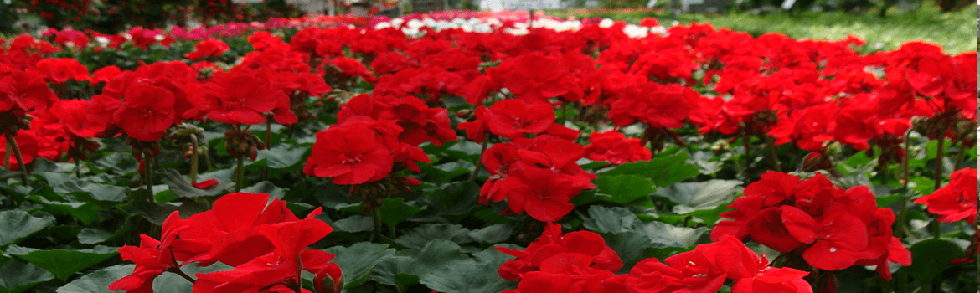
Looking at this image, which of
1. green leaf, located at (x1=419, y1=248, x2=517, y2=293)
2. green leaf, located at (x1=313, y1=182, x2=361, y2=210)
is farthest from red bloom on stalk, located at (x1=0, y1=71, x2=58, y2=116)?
green leaf, located at (x1=419, y1=248, x2=517, y2=293)

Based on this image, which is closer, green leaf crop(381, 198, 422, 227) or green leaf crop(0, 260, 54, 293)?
green leaf crop(0, 260, 54, 293)

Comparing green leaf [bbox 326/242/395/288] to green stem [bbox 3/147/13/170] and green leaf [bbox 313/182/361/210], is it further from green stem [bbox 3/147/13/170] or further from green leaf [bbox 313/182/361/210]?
green stem [bbox 3/147/13/170]

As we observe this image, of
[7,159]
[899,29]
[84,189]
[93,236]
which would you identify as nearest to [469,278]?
[93,236]

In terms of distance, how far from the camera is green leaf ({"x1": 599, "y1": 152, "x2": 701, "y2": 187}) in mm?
2070

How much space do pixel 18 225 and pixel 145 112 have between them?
1.73 ft

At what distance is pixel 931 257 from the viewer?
1.53 meters

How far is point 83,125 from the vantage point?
2010mm

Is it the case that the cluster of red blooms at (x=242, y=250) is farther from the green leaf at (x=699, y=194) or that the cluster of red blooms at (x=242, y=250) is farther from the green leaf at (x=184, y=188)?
the green leaf at (x=699, y=194)

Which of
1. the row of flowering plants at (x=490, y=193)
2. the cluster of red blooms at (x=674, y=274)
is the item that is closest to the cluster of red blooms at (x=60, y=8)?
the row of flowering plants at (x=490, y=193)

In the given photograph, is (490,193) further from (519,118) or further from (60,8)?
(60,8)

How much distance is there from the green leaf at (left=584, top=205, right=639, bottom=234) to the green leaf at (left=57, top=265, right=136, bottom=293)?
1099 millimetres

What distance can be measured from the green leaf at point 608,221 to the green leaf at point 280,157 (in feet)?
3.31

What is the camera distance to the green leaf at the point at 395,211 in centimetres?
166

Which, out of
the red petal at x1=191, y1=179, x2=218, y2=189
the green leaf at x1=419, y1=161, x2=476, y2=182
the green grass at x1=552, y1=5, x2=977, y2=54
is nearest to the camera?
the red petal at x1=191, y1=179, x2=218, y2=189
